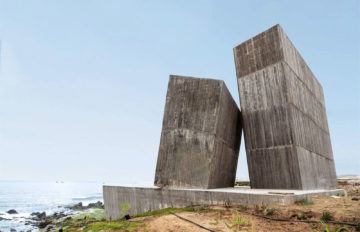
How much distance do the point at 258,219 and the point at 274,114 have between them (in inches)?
273

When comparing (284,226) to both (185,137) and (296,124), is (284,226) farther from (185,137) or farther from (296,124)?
(296,124)

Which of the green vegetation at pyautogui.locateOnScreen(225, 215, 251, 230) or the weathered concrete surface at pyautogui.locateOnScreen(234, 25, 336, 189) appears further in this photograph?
the weathered concrete surface at pyautogui.locateOnScreen(234, 25, 336, 189)

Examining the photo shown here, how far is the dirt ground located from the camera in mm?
7355

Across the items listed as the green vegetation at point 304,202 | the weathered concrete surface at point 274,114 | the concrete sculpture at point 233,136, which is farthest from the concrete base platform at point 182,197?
the weathered concrete surface at point 274,114

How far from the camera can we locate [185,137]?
1355 cm

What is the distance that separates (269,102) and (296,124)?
55.5 inches

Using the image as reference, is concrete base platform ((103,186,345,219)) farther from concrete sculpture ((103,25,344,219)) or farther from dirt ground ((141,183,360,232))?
dirt ground ((141,183,360,232))

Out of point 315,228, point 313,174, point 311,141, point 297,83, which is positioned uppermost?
point 297,83

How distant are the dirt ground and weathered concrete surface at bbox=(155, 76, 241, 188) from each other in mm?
3607

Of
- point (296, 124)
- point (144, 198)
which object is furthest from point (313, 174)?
point (144, 198)

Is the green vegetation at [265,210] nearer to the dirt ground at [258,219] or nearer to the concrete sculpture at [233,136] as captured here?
the dirt ground at [258,219]

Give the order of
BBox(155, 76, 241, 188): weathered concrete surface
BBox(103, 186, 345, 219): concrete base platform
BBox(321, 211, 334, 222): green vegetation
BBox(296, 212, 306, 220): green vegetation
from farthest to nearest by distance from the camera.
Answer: BBox(155, 76, 241, 188): weathered concrete surface < BBox(103, 186, 345, 219): concrete base platform < BBox(296, 212, 306, 220): green vegetation < BBox(321, 211, 334, 222): green vegetation

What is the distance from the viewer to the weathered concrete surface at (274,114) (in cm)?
1392

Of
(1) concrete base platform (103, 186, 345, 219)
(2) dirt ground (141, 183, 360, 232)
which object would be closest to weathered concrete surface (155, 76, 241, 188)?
(1) concrete base platform (103, 186, 345, 219)
